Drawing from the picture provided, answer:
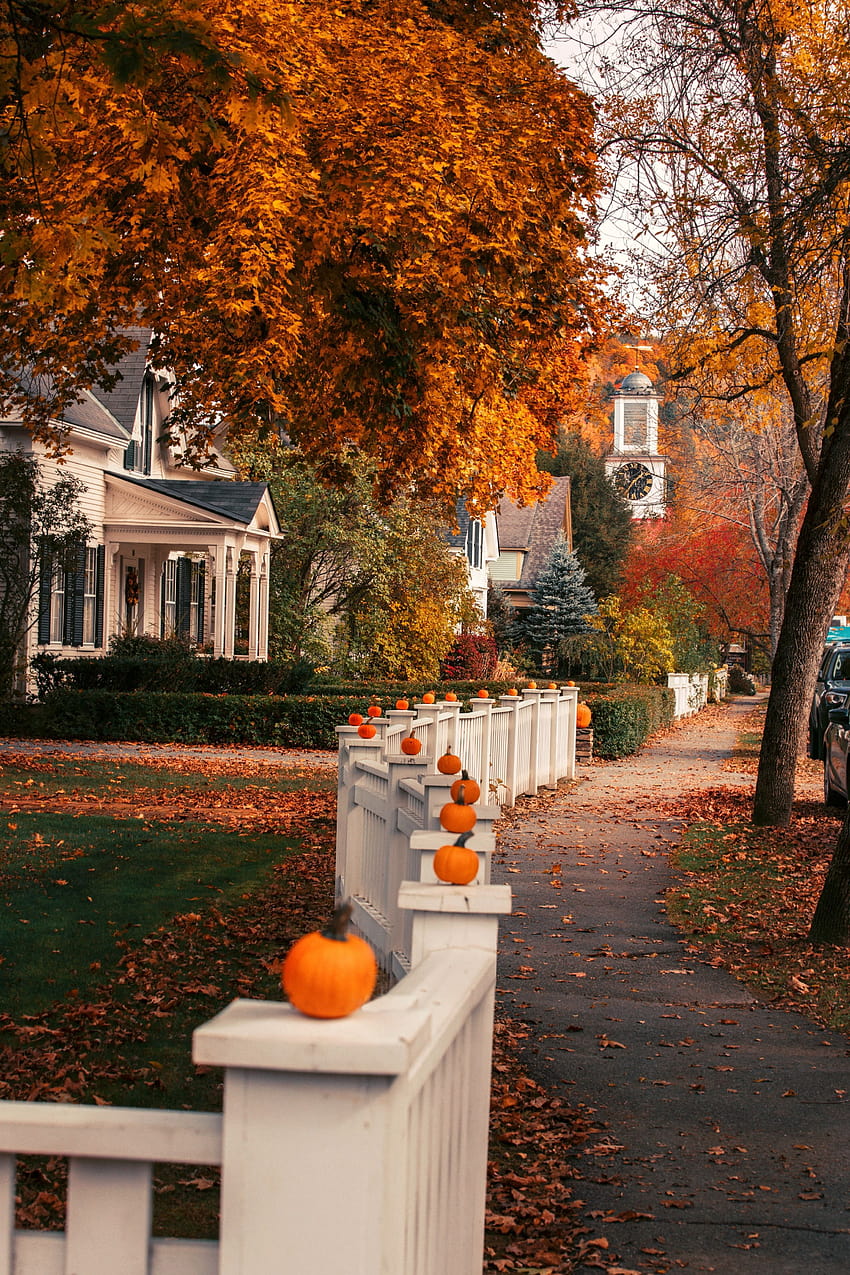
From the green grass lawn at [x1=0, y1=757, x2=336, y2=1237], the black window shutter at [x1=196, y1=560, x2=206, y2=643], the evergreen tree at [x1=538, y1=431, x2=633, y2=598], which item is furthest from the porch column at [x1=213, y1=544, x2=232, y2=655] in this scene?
the evergreen tree at [x1=538, y1=431, x2=633, y2=598]

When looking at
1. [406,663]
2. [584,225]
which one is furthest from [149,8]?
[406,663]

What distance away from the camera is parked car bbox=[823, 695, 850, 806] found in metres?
16.5

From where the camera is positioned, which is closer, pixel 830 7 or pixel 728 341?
pixel 830 7

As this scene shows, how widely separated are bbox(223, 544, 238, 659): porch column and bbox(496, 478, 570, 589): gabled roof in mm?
35594

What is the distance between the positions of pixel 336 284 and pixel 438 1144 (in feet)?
37.0

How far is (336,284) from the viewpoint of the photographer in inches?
514

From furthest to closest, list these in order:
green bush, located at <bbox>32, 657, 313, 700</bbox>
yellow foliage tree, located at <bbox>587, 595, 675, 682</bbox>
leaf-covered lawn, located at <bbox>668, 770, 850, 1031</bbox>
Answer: yellow foliage tree, located at <bbox>587, 595, 675, 682</bbox> < green bush, located at <bbox>32, 657, 313, 700</bbox> < leaf-covered lawn, located at <bbox>668, 770, 850, 1031</bbox>

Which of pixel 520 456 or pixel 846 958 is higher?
pixel 520 456

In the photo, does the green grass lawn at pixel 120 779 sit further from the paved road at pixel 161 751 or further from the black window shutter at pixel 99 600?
the black window shutter at pixel 99 600

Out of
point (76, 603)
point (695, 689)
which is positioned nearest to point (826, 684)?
point (76, 603)

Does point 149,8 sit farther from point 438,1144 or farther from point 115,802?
point 115,802

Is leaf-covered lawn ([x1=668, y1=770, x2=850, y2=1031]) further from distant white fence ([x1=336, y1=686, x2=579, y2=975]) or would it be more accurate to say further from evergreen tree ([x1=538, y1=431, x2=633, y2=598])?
evergreen tree ([x1=538, y1=431, x2=633, y2=598])

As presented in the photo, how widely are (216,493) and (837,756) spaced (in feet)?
58.6

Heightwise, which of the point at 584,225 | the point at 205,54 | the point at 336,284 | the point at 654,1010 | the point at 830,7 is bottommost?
the point at 654,1010
